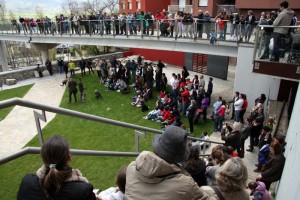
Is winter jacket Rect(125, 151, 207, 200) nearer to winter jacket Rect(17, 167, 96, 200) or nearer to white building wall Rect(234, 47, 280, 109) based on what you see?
winter jacket Rect(17, 167, 96, 200)

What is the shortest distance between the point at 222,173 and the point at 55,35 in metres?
Answer: 21.2

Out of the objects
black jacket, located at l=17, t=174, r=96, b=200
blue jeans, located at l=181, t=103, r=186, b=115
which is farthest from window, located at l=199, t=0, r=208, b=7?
black jacket, located at l=17, t=174, r=96, b=200

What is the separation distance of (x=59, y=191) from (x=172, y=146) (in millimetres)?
934

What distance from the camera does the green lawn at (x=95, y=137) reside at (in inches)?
110

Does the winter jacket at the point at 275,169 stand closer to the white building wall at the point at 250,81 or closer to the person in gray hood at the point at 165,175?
the person in gray hood at the point at 165,175

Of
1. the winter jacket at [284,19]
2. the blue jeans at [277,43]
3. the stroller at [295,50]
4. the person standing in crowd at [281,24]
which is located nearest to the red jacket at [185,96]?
the blue jeans at [277,43]

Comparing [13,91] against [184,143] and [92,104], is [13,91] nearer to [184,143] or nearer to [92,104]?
[92,104]

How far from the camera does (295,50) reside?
860cm

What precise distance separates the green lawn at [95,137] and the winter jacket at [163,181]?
950 mm

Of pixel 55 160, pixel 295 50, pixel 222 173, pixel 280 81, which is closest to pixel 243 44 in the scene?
pixel 280 81

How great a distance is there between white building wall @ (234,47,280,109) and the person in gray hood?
11335mm

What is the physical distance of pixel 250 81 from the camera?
12.7 metres

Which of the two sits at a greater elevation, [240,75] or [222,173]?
[222,173]

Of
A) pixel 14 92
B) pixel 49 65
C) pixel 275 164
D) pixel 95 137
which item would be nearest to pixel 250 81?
pixel 95 137
